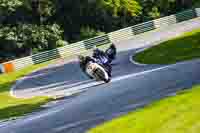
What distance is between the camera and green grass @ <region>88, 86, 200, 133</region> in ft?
31.3

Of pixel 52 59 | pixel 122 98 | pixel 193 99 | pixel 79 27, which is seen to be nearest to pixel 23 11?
pixel 79 27

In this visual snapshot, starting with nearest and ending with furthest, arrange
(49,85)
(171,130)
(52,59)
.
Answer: (171,130) < (49,85) < (52,59)

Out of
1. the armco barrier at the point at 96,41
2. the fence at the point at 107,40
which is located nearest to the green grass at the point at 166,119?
the fence at the point at 107,40

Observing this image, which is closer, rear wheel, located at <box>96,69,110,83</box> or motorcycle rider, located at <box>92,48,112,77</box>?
rear wheel, located at <box>96,69,110,83</box>

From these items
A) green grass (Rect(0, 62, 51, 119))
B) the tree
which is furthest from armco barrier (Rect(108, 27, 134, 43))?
green grass (Rect(0, 62, 51, 119))

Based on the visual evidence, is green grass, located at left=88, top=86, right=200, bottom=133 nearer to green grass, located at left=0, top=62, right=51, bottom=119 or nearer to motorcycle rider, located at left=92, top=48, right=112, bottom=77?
green grass, located at left=0, top=62, right=51, bottom=119

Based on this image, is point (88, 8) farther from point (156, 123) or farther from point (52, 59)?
point (156, 123)

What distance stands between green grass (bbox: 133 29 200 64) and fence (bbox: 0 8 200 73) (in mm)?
9681

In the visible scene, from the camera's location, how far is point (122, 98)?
16.5 metres

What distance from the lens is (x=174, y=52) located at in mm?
27656

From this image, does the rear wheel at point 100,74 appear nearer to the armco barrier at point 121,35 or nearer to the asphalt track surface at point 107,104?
the asphalt track surface at point 107,104

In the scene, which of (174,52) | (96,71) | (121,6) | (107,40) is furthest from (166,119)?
(121,6)

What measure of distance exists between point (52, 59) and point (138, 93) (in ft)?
88.0

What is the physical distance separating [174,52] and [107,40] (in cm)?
1588
